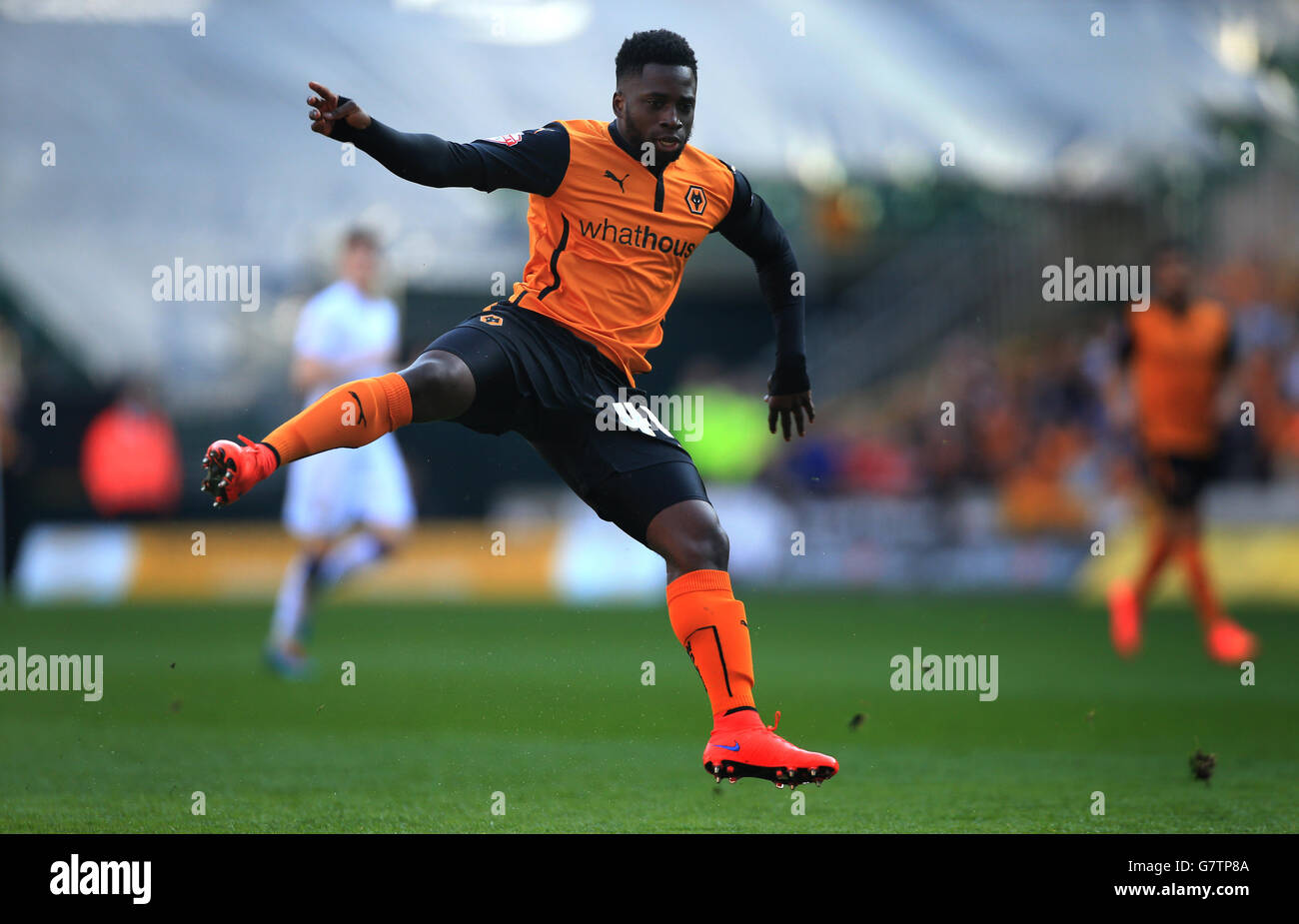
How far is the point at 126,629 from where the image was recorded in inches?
464

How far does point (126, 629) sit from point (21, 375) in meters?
7.38

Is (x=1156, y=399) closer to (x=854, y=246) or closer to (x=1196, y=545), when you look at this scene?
(x=1196, y=545)

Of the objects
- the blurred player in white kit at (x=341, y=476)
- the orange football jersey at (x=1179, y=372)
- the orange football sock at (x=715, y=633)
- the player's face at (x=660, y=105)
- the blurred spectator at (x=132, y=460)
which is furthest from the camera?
the blurred spectator at (x=132, y=460)

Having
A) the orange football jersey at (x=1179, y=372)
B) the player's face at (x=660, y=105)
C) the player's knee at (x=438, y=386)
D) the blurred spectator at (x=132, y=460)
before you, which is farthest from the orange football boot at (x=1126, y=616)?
the blurred spectator at (x=132, y=460)

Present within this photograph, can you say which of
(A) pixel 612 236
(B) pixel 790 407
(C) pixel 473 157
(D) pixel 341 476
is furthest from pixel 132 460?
(C) pixel 473 157

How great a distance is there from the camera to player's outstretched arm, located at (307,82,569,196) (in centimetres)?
413

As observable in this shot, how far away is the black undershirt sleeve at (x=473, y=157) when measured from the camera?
418 centimetres

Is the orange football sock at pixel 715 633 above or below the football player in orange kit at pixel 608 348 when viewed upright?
below

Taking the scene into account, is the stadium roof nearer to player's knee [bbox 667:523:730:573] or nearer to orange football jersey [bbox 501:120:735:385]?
orange football jersey [bbox 501:120:735:385]

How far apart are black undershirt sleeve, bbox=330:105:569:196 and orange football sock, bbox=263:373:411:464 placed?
1.94 ft

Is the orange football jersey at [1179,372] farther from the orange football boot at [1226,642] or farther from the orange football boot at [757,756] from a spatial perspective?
the orange football boot at [757,756]

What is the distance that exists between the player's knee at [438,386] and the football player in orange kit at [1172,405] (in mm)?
5932

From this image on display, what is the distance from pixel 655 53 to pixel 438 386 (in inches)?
48.0
